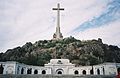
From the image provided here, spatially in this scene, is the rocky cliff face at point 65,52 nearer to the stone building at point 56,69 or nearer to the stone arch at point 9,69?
the stone building at point 56,69

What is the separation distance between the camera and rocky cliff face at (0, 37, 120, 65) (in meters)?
65.4

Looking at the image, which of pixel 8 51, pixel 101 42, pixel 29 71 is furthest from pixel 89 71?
pixel 8 51

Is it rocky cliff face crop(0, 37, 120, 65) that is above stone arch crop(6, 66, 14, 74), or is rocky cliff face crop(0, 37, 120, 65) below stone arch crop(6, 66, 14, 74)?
above

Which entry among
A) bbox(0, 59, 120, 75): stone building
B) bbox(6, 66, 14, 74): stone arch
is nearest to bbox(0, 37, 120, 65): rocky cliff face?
bbox(0, 59, 120, 75): stone building

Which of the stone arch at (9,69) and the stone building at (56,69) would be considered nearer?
the stone arch at (9,69)

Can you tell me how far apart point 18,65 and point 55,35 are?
37.7m

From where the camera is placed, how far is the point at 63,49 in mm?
73125

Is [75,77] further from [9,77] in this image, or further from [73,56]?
[73,56]

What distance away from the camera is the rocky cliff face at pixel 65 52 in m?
65.4

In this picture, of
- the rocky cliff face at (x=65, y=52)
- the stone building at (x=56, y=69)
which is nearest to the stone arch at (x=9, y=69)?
the stone building at (x=56, y=69)

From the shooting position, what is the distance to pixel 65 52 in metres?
70.9

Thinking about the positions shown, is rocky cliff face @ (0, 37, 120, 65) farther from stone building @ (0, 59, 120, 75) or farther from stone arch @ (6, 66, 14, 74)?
stone arch @ (6, 66, 14, 74)

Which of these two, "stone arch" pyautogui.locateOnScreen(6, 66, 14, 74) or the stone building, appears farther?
the stone building

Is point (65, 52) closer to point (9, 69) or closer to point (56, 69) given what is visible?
point (56, 69)
